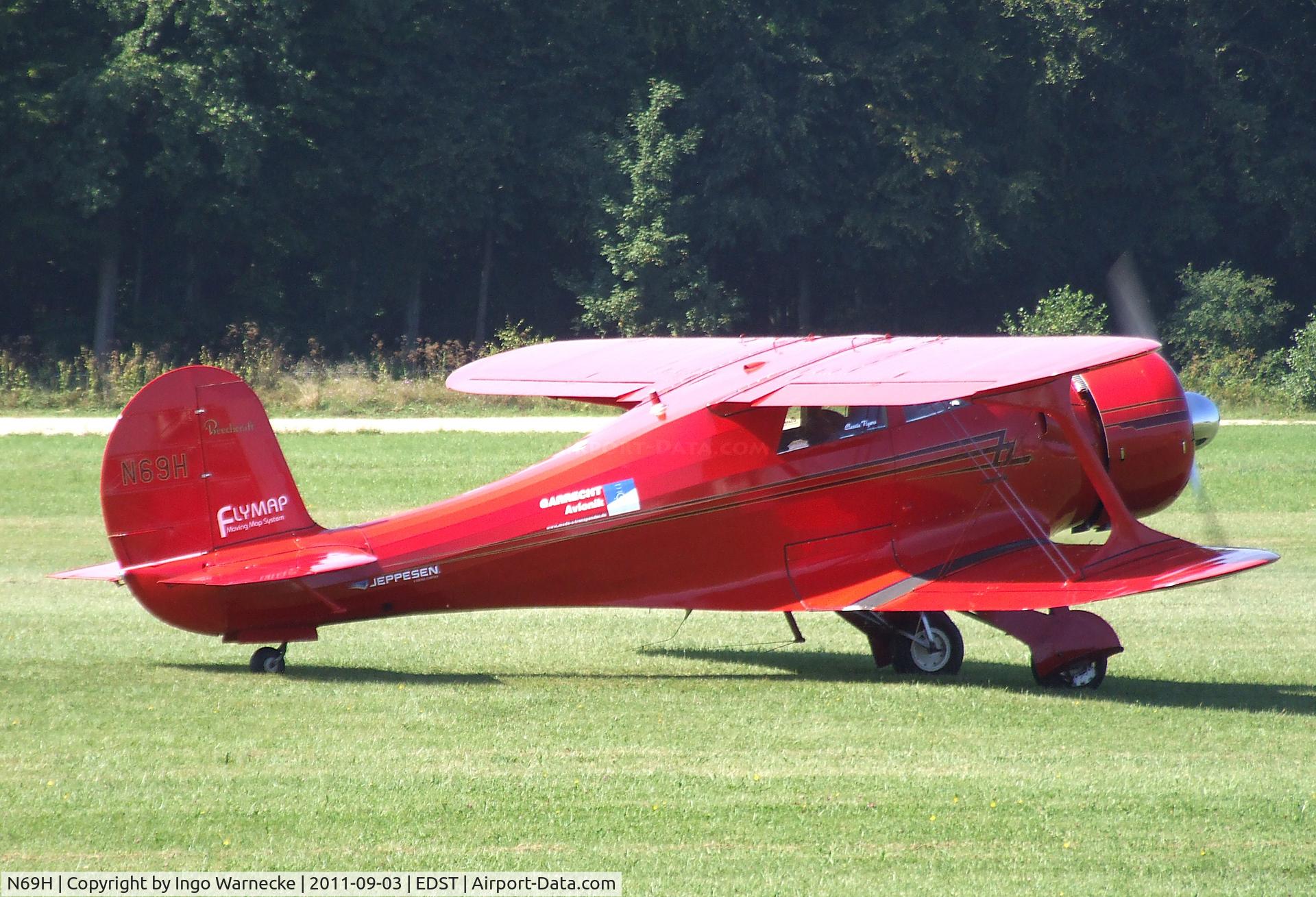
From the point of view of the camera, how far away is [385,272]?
→ 142 feet

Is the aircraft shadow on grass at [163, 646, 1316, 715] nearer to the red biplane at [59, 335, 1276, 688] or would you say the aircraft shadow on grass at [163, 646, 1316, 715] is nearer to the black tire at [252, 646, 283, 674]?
the black tire at [252, 646, 283, 674]

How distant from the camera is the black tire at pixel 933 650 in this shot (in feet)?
33.1

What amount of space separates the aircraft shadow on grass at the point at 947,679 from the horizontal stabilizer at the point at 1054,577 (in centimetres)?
67

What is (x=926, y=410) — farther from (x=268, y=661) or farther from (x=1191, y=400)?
(x=268, y=661)

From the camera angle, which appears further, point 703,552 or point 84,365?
point 84,365

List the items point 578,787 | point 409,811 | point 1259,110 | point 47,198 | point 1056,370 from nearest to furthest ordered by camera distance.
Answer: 1. point 409,811
2. point 578,787
3. point 1056,370
4. point 47,198
5. point 1259,110

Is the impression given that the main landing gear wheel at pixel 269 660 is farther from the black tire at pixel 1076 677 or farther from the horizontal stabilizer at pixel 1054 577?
the black tire at pixel 1076 677

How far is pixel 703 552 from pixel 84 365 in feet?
103

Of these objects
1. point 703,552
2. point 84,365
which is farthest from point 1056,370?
point 84,365

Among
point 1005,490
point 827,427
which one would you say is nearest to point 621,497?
point 827,427

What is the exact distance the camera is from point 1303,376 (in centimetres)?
3416

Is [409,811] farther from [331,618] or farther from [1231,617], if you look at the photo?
[1231,617]

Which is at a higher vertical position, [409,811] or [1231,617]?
[409,811]

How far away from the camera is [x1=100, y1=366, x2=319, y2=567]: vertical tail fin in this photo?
29.4 feet
